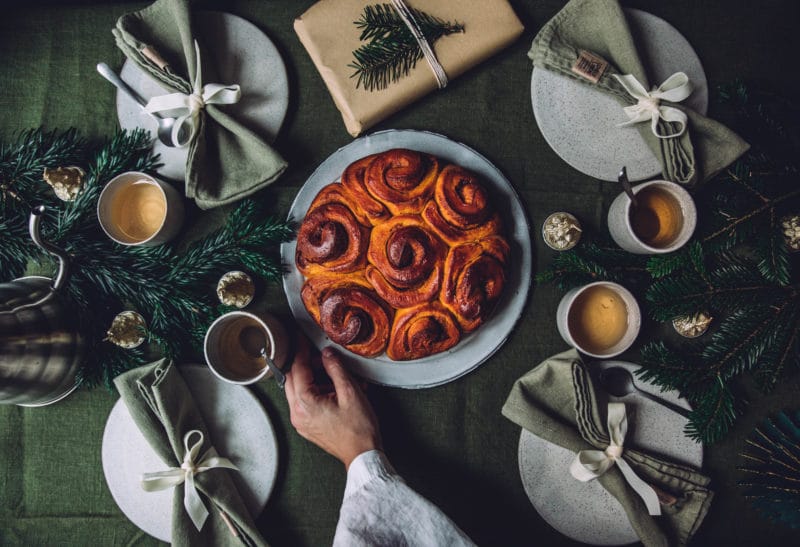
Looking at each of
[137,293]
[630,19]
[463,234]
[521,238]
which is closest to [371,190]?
[463,234]

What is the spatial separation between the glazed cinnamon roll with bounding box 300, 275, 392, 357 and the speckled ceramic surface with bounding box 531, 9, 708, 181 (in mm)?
640

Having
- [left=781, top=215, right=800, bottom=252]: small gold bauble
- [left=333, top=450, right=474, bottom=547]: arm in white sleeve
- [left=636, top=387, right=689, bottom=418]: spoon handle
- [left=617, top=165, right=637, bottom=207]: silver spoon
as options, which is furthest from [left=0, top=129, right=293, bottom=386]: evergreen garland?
[left=781, top=215, right=800, bottom=252]: small gold bauble

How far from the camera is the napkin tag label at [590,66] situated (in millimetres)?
1263

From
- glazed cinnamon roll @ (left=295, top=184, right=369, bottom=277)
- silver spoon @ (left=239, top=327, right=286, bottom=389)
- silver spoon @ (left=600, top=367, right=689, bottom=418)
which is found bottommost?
silver spoon @ (left=600, top=367, right=689, bottom=418)

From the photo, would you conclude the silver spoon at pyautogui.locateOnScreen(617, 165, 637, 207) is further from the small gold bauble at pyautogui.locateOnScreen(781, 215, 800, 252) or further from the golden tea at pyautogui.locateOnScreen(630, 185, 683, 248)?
the small gold bauble at pyautogui.locateOnScreen(781, 215, 800, 252)

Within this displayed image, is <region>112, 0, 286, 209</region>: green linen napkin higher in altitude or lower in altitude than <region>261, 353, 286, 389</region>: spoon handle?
higher

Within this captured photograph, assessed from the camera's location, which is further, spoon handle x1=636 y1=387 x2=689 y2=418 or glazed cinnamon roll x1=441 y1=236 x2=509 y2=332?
spoon handle x1=636 y1=387 x2=689 y2=418

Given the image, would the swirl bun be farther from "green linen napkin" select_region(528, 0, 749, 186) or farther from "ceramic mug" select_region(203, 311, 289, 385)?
"green linen napkin" select_region(528, 0, 749, 186)

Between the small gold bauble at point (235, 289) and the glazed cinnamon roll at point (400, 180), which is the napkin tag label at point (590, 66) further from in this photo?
the small gold bauble at point (235, 289)

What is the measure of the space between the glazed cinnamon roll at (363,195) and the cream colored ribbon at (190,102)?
0.35 m

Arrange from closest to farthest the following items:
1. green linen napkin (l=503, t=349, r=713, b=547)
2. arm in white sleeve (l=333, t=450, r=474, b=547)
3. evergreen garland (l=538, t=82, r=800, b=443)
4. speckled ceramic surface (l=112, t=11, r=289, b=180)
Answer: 1. arm in white sleeve (l=333, t=450, r=474, b=547)
2. evergreen garland (l=538, t=82, r=800, b=443)
3. green linen napkin (l=503, t=349, r=713, b=547)
4. speckled ceramic surface (l=112, t=11, r=289, b=180)

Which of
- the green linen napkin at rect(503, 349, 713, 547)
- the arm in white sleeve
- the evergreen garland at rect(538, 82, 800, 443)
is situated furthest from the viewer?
the green linen napkin at rect(503, 349, 713, 547)

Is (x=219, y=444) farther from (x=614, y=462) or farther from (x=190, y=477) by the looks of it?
(x=614, y=462)

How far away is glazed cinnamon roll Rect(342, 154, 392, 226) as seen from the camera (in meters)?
1.16
